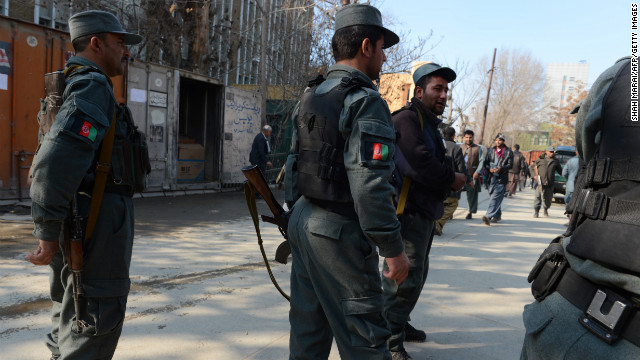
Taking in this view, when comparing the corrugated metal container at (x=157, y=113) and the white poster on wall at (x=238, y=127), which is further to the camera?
the white poster on wall at (x=238, y=127)

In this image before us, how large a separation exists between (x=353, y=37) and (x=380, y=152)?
632 millimetres

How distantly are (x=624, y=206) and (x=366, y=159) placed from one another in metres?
0.90

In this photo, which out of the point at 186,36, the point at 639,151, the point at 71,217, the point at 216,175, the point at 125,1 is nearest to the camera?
the point at 639,151

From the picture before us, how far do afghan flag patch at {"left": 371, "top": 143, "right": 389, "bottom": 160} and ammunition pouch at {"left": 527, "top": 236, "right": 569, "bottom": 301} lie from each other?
0.71 m

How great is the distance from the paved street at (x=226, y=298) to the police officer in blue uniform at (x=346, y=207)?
111 centimetres

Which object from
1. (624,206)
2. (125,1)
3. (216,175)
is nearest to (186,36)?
(125,1)

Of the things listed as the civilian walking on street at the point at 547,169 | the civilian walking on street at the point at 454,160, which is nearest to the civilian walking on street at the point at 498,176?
the civilian walking on street at the point at 547,169

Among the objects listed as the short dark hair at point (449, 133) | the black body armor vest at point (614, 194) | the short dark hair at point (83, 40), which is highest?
the short dark hair at point (83, 40)

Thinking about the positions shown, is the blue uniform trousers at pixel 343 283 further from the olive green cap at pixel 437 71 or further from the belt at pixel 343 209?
the olive green cap at pixel 437 71

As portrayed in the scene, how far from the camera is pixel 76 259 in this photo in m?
1.93

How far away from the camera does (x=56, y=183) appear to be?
1.82 meters

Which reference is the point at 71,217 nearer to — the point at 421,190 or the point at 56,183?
the point at 56,183

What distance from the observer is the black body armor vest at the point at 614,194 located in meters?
1.21

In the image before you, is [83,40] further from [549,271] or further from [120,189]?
[549,271]
